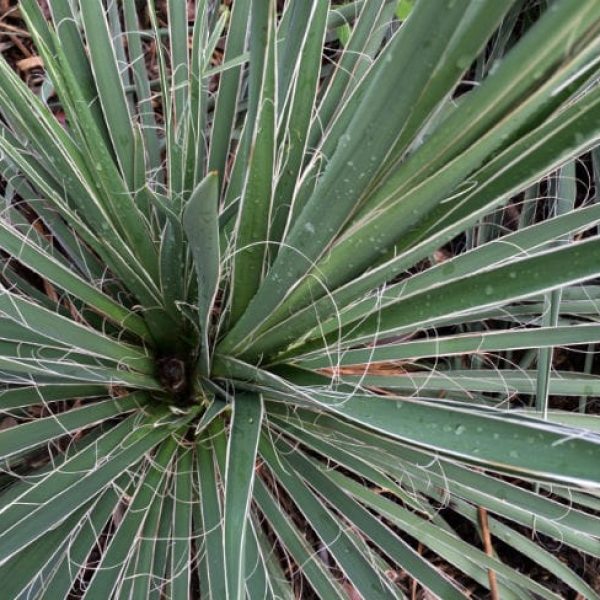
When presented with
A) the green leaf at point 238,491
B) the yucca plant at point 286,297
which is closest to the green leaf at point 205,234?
the yucca plant at point 286,297

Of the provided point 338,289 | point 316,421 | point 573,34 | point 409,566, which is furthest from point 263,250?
point 409,566

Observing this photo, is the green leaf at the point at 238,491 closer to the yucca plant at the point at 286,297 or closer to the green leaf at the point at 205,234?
the yucca plant at the point at 286,297

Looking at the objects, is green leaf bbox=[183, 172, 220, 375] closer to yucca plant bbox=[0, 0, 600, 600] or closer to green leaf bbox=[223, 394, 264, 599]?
yucca plant bbox=[0, 0, 600, 600]

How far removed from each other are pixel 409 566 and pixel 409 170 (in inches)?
21.2

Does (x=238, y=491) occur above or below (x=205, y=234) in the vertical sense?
below

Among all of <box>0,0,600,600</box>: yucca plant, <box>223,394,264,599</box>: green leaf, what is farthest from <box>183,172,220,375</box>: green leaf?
<box>223,394,264,599</box>: green leaf

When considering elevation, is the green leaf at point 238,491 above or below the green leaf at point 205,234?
below

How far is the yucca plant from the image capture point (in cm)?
47

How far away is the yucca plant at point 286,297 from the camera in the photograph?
1.55 feet

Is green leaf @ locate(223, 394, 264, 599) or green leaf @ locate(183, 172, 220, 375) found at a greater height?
green leaf @ locate(183, 172, 220, 375)

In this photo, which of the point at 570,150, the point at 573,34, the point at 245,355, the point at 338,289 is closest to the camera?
the point at 573,34

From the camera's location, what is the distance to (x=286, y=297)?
0.63m

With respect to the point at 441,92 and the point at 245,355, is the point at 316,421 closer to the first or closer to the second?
the point at 245,355

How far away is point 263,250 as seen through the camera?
2.09ft
